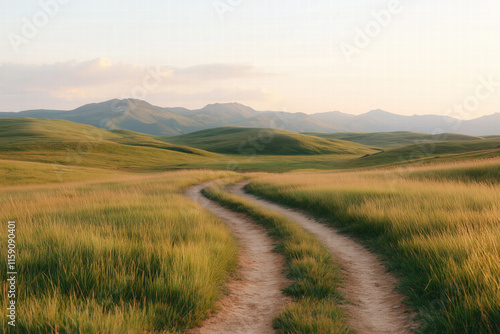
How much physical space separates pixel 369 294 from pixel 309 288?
136cm

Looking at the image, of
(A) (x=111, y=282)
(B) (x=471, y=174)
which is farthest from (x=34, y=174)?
(B) (x=471, y=174)

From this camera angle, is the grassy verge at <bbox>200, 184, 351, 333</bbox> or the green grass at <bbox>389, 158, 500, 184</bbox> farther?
the green grass at <bbox>389, 158, 500, 184</bbox>

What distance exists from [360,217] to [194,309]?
8.22 m

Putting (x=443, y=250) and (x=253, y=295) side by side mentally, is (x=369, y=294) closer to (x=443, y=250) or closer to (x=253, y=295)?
(x=443, y=250)

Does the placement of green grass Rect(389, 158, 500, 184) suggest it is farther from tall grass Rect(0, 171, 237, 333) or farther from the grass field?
tall grass Rect(0, 171, 237, 333)

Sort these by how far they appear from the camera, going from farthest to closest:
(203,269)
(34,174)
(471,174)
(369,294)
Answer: (34,174) → (471,174) → (369,294) → (203,269)

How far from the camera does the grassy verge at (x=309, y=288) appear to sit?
436 cm

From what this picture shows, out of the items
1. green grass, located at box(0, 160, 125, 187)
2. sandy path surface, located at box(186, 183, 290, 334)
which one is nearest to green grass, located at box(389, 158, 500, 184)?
sandy path surface, located at box(186, 183, 290, 334)

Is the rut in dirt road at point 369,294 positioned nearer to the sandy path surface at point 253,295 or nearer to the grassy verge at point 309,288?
the grassy verge at point 309,288

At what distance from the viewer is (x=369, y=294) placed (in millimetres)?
6117

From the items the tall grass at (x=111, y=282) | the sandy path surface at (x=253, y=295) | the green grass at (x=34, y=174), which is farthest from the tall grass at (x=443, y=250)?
the green grass at (x=34, y=174)

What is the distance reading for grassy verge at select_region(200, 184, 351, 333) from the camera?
14.3ft

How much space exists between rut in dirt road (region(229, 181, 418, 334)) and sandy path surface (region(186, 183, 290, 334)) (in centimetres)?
131

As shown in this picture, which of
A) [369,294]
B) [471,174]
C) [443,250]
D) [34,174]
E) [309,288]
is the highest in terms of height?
[443,250]
